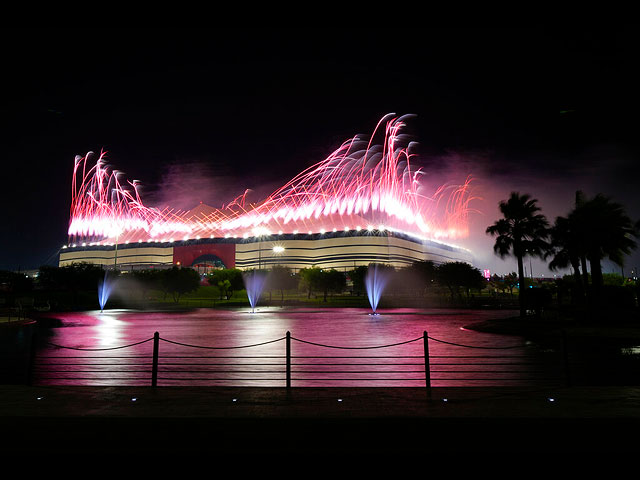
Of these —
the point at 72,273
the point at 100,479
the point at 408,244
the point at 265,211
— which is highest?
the point at 265,211

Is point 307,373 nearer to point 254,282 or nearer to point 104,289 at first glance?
point 104,289

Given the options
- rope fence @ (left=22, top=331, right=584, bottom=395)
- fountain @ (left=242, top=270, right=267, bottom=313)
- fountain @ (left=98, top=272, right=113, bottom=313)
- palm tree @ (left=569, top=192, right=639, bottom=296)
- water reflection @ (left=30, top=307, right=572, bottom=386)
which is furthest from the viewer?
fountain @ (left=242, top=270, right=267, bottom=313)

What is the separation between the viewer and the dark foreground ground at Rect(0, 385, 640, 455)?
6117mm

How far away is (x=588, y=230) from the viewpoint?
109 ft

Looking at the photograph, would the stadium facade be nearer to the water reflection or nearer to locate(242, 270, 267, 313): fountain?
locate(242, 270, 267, 313): fountain

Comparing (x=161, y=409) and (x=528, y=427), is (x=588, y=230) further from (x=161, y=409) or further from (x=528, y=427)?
(x=161, y=409)

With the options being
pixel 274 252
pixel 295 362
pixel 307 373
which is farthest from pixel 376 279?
pixel 274 252

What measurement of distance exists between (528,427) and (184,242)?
551 feet

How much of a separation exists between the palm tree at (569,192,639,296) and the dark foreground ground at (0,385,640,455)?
27.8m

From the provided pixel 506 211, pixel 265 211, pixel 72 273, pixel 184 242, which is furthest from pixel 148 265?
pixel 506 211

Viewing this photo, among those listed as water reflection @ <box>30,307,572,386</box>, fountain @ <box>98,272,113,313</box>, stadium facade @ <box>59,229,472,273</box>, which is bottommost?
water reflection @ <box>30,307,572,386</box>

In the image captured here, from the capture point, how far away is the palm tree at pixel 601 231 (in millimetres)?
32938

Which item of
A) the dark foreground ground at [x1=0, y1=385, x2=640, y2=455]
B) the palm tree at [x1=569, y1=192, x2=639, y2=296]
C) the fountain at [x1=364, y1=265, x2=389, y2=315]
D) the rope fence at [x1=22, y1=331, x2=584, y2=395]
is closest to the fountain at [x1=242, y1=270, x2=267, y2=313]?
the fountain at [x1=364, y1=265, x2=389, y2=315]

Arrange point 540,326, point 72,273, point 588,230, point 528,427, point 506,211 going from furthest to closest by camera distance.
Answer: point 72,273, point 506,211, point 588,230, point 540,326, point 528,427
